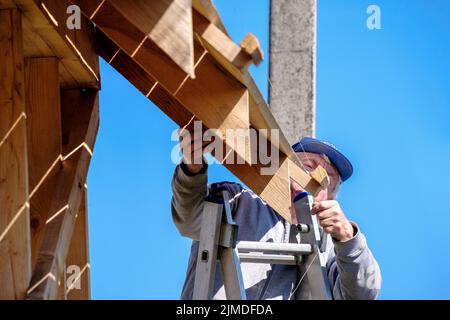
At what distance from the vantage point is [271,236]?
370 centimetres

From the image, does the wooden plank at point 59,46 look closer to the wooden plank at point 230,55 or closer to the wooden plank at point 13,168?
the wooden plank at point 13,168

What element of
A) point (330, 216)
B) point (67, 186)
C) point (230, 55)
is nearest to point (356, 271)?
point (330, 216)

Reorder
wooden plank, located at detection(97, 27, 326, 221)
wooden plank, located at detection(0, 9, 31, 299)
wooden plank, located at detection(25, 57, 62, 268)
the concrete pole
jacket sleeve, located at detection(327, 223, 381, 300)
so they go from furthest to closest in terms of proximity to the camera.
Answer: the concrete pole → jacket sleeve, located at detection(327, 223, 381, 300) → wooden plank, located at detection(25, 57, 62, 268) → wooden plank, located at detection(97, 27, 326, 221) → wooden plank, located at detection(0, 9, 31, 299)

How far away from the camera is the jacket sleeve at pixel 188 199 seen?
3436 mm

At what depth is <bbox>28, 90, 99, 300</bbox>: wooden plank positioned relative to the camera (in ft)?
8.79

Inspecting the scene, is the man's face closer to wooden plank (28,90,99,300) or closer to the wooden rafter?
the wooden rafter

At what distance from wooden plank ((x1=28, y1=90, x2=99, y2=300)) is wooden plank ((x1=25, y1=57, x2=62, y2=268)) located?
54mm

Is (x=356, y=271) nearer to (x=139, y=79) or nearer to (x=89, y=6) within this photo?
(x=139, y=79)

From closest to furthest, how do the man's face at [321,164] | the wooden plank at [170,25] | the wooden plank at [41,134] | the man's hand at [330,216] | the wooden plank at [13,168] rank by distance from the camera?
A: the wooden plank at [170,25] → the wooden plank at [13,168] → the wooden plank at [41,134] → the man's hand at [330,216] → the man's face at [321,164]

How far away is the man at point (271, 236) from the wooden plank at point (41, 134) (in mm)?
475

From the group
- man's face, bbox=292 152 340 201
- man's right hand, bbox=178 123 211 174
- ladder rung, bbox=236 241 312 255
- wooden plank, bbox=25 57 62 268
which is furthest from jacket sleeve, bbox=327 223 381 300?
wooden plank, bbox=25 57 62 268

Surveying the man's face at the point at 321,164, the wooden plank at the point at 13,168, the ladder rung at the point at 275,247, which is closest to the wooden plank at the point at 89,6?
the wooden plank at the point at 13,168

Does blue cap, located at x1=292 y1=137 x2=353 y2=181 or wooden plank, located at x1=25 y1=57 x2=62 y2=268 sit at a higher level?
blue cap, located at x1=292 y1=137 x2=353 y2=181

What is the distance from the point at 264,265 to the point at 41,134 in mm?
1117
